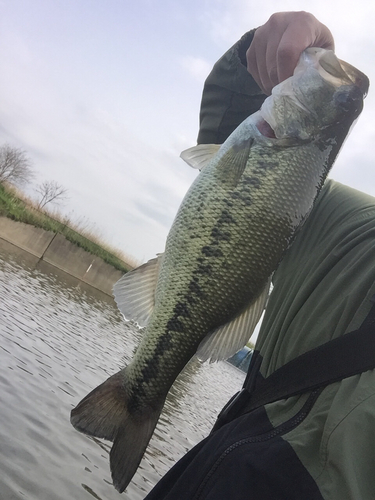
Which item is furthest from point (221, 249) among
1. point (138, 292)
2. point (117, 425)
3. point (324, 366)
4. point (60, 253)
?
point (60, 253)

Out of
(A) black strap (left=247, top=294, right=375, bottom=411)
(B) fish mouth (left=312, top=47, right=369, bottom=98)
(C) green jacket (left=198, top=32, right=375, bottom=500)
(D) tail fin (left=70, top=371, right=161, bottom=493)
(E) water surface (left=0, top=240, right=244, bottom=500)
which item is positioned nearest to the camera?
(C) green jacket (left=198, top=32, right=375, bottom=500)

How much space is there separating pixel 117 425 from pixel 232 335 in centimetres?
55

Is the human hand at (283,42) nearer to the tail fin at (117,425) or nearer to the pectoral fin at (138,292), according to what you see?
the pectoral fin at (138,292)

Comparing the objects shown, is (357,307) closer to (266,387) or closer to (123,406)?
(266,387)

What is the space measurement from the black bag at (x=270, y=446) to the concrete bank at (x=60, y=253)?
68.2 ft

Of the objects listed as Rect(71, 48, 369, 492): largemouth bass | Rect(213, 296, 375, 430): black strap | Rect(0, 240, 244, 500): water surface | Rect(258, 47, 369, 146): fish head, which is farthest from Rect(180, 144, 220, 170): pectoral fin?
Rect(0, 240, 244, 500): water surface

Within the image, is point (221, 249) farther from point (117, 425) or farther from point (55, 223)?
point (55, 223)

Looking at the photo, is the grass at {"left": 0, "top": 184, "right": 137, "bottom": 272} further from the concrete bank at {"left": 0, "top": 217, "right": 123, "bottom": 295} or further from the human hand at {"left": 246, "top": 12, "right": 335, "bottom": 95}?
the human hand at {"left": 246, "top": 12, "right": 335, "bottom": 95}

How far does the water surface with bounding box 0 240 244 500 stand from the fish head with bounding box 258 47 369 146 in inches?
144

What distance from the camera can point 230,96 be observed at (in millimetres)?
2428

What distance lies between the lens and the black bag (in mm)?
1157

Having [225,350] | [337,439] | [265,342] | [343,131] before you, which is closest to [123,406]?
[225,350]

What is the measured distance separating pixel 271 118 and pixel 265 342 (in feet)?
3.19

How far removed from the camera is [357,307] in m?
1.34
